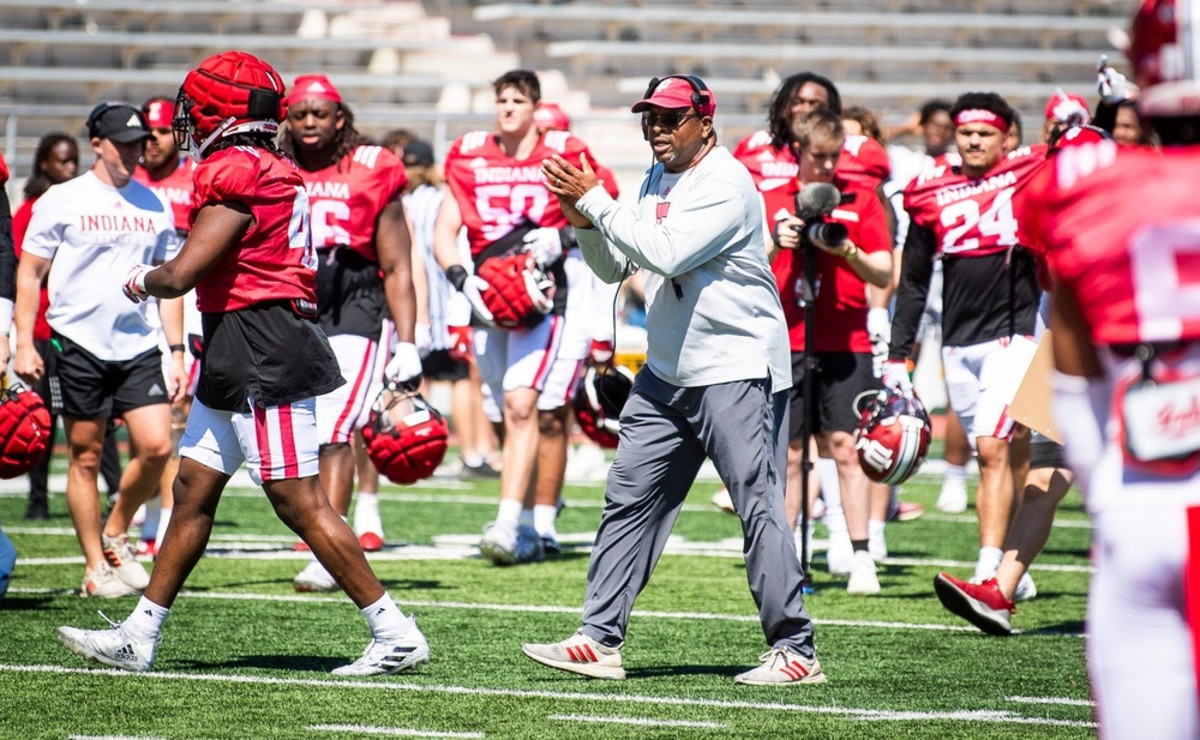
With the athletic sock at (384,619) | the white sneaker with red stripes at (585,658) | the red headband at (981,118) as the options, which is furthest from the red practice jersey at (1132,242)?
the red headband at (981,118)

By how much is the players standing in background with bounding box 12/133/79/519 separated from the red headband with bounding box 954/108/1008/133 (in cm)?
546

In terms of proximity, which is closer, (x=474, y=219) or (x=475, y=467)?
(x=474, y=219)

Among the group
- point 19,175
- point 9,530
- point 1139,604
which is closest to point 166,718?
point 1139,604

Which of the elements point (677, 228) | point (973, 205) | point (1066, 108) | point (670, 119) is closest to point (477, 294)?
point (973, 205)

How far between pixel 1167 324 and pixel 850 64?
71.0 feet

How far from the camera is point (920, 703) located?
530cm

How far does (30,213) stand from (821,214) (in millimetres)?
5080

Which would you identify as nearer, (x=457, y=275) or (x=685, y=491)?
(x=685, y=491)

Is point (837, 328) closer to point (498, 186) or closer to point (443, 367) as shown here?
point (498, 186)

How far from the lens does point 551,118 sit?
10852 millimetres

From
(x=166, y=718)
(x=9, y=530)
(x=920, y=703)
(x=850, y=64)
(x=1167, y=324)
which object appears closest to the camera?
(x=1167, y=324)

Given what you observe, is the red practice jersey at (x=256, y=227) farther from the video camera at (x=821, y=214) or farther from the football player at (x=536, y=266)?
the football player at (x=536, y=266)

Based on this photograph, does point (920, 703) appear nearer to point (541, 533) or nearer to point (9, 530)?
point (541, 533)

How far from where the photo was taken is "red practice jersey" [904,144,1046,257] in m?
7.66
